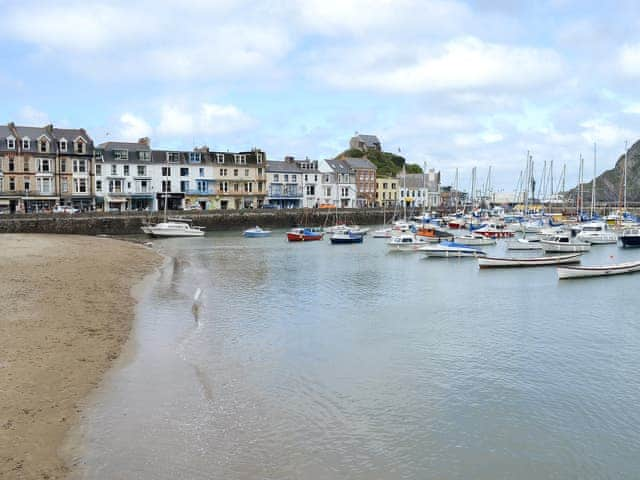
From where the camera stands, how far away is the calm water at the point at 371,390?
511 inches

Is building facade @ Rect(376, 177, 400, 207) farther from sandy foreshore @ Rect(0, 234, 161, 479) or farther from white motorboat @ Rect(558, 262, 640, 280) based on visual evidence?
sandy foreshore @ Rect(0, 234, 161, 479)

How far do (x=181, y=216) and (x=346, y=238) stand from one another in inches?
1132

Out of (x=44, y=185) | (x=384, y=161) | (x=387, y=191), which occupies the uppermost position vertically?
(x=384, y=161)

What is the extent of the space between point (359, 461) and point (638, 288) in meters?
30.1

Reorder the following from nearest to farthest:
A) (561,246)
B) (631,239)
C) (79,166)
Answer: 1. (561,246)
2. (631,239)
3. (79,166)

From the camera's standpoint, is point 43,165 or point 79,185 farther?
point 79,185

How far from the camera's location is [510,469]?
12805 millimetres

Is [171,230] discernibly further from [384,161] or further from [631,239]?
[384,161]

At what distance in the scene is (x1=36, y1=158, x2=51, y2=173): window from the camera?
268ft

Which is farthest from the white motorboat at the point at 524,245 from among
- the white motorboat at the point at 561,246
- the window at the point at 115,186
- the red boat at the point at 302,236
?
the window at the point at 115,186

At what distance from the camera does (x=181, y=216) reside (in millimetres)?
86312

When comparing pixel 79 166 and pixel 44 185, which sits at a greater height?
pixel 79 166

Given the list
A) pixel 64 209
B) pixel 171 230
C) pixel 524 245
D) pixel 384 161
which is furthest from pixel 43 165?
pixel 384 161

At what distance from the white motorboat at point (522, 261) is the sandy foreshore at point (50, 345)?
24.7 metres
